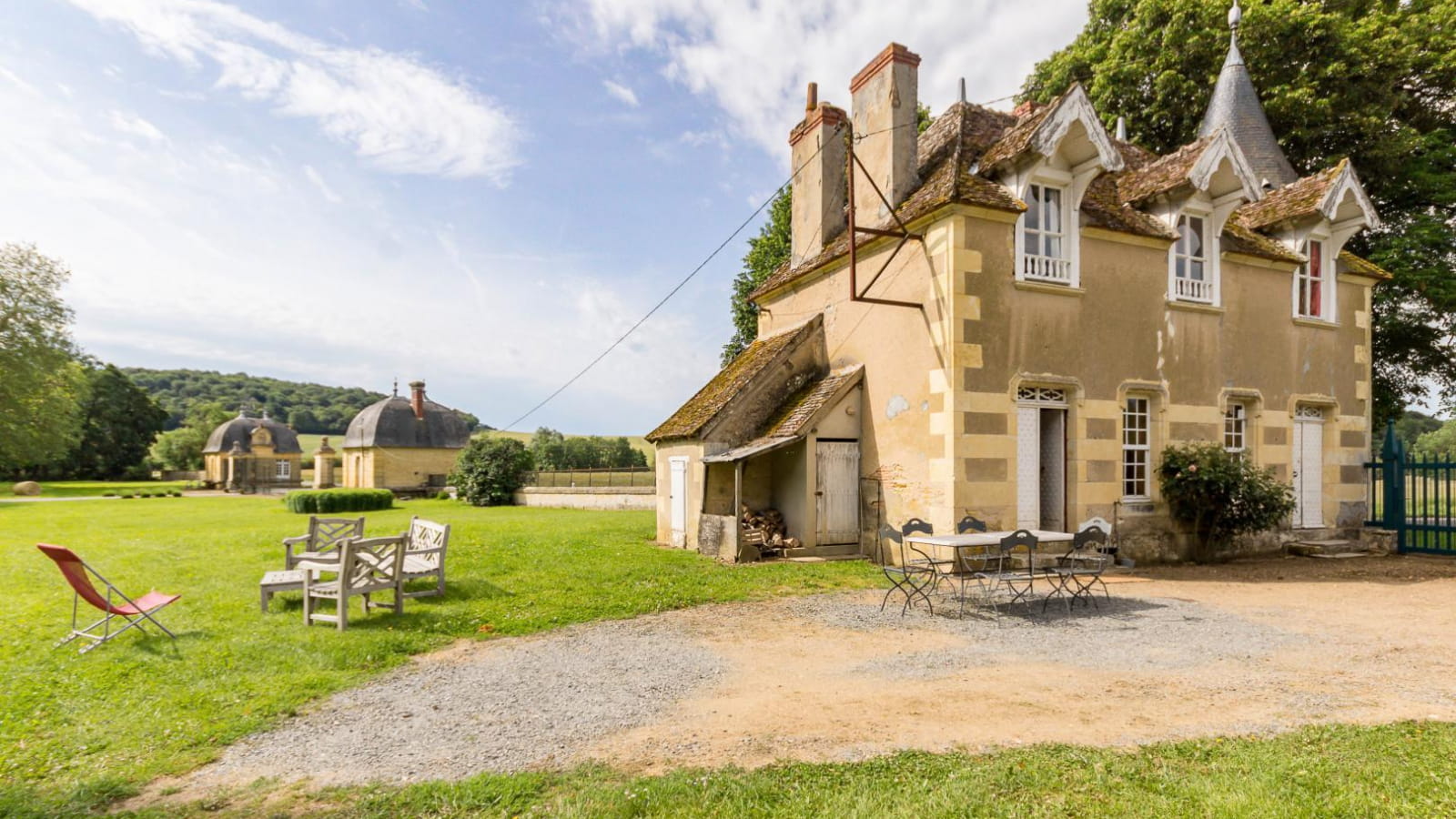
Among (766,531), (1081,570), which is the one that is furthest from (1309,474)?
(766,531)

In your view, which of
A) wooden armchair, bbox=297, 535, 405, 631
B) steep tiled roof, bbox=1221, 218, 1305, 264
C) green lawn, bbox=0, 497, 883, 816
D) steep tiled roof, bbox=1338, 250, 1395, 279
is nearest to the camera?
green lawn, bbox=0, 497, 883, 816

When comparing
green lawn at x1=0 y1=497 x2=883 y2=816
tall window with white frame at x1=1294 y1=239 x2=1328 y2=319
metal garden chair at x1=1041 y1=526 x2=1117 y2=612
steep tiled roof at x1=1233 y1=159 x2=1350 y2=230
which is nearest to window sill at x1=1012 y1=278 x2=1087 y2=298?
metal garden chair at x1=1041 y1=526 x2=1117 y2=612

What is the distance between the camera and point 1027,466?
13320mm

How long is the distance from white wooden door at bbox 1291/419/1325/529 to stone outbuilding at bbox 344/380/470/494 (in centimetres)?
4209

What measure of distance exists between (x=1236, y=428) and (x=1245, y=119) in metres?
8.31

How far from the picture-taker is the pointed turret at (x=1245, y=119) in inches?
709

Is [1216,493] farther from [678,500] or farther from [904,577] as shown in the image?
[678,500]

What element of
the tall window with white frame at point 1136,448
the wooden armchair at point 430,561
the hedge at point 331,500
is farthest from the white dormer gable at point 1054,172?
the hedge at point 331,500

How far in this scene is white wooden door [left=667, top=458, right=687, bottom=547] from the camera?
53.3 ft

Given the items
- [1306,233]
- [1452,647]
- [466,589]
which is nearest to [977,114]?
[1306,233]

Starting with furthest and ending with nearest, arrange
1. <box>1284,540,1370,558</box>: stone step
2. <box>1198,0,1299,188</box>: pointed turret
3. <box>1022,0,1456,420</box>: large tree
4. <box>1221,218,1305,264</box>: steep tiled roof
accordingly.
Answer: <box>1022,0,1456,420</box>: large tree → <box>1198,0,1299,188</box>: pointed turret → <box>1284,540,1370,558</box>: stone step → <box>1221,218,1305,264</box>: steep tiled roof

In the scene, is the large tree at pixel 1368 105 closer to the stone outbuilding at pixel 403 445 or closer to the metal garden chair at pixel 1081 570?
the metal garden chair at pixel 1081 570

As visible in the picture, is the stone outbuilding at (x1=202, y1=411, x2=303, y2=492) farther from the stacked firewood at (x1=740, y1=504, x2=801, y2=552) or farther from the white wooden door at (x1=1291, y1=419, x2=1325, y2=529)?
the white wooden door at (x1=1291, y1=419, x2=1325, y2=529)

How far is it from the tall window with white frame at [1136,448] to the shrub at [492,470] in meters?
27.1
